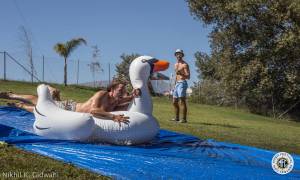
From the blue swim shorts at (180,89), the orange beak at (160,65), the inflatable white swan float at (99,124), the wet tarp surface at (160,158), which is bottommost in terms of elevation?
the wet tarp surface at (160,158)

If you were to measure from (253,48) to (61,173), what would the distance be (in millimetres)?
19332

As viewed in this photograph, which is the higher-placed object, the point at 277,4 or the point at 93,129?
the point at 277,4

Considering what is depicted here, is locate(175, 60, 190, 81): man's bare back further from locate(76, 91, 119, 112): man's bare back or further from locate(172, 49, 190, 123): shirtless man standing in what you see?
locate(76, 91, 119, 112): man's bare back

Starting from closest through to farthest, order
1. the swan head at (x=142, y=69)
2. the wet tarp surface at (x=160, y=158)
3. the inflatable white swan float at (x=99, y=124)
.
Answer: the wet tarp surface at (x=160, y=158), the inflatable white swan float at (x=99, y=124), the swan head at (x=142, y=69)

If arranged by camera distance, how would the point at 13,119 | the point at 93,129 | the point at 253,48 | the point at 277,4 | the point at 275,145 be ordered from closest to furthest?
the point at 93,129
the point at 13,119
the point at 275,145
the point at 277,4
the point at 253,48

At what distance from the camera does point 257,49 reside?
22922mm

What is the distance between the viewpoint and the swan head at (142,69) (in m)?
6.75

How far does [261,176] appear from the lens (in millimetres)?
4805

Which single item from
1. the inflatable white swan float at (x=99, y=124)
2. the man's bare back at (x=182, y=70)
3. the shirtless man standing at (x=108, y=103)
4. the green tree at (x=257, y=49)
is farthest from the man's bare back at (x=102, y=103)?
the green tree at (x=257, y=49)

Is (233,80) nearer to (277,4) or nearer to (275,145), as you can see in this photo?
(277,4)

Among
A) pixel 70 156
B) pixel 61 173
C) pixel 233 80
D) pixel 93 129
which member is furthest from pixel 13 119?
pixel 233 80

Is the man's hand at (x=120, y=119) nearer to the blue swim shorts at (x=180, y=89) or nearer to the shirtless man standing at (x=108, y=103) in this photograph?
the shirtless man standing at (x=108, y=103)

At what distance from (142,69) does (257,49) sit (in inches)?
669

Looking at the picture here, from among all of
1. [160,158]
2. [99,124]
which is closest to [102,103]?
[99,124]
